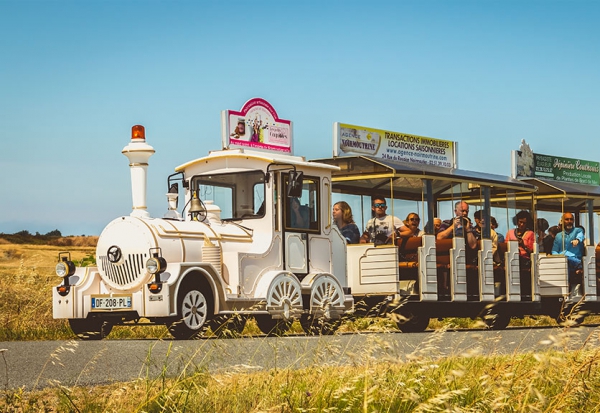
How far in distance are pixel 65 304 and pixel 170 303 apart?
5.41 feet

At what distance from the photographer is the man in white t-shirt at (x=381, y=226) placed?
17.4m

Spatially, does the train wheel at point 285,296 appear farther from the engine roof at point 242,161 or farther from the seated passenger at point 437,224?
the seated passenger at point 437,224

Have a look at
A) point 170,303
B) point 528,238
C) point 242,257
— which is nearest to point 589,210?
point 528,238

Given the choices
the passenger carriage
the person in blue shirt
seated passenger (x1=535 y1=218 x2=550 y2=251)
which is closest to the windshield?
the passenger carriage

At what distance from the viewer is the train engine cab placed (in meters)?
13.6

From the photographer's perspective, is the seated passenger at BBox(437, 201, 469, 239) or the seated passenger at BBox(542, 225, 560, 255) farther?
the seated passenger at BBox(542, 225, 560, 255)

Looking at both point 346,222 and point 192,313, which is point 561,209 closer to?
point 346,222

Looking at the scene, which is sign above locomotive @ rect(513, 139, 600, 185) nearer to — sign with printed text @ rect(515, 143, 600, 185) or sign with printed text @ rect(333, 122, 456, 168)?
sign with printed text @ rect(515, 143, 600, 185)

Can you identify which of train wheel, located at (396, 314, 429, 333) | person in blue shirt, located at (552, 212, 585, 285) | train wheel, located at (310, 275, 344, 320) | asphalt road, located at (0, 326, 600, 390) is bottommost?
train wheel, located at (396, 314, 429, 333)

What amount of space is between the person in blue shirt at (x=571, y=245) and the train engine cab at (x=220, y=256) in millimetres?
6477

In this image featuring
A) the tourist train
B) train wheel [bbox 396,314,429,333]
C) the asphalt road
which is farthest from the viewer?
train wheel [bbox 396,314,429,333]

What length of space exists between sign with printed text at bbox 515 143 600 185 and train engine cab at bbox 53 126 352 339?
654 cm

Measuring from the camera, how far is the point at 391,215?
17.4 metres

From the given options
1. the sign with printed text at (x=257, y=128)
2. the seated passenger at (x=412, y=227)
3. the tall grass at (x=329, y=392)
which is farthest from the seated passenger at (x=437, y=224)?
the tall grass at (x=329, y=392)
